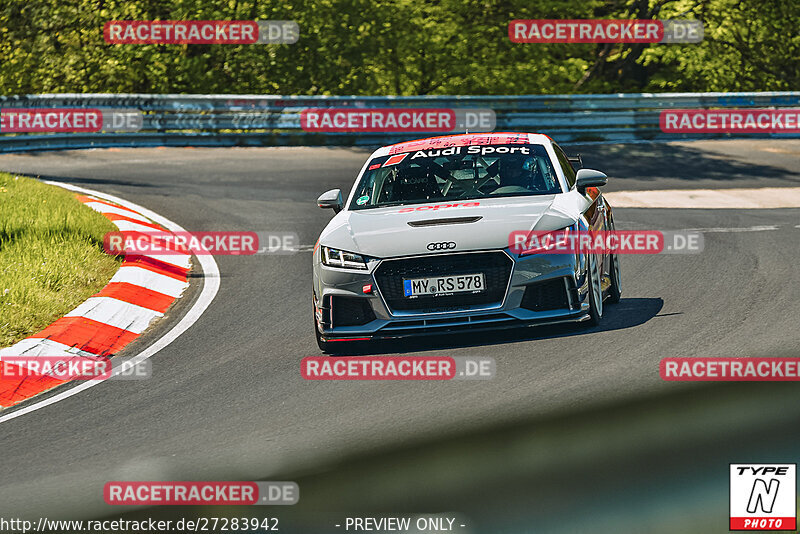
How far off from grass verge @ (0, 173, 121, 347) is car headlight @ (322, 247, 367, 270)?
253cm

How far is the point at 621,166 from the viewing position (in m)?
20.0

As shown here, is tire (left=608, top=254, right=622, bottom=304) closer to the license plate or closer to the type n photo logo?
the license plate

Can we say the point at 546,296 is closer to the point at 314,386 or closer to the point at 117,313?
the point at 314,386

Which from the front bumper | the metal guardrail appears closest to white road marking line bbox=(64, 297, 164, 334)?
the front bumper

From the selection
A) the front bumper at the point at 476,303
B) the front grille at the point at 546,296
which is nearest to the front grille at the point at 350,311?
the front bumper at the point at 476,303

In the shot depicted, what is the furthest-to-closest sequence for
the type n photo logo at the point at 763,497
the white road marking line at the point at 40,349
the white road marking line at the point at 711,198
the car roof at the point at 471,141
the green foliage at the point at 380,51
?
the green foliage at the point at 380,51 < the white road marking line at the point at 711,198 < the car roof at the point at 471,141 < the white road marking line at the point at 40,349 < the type n photo logo at the point at 763,497

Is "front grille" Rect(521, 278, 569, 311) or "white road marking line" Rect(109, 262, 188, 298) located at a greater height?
"white road marking line" Rect(109, 262, 188, 298)

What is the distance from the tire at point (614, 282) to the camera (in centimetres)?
962

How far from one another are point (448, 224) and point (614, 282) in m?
1.98

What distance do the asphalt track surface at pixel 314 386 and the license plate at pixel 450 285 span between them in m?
0.49

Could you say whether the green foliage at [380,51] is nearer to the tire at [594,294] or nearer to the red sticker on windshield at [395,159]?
the red sticker on windshield at [395,159]

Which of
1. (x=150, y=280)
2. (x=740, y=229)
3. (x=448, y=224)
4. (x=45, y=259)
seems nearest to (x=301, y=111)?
(x=740, y=229)

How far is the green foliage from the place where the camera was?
27.6m

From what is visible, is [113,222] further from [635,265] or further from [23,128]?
[23,128]
